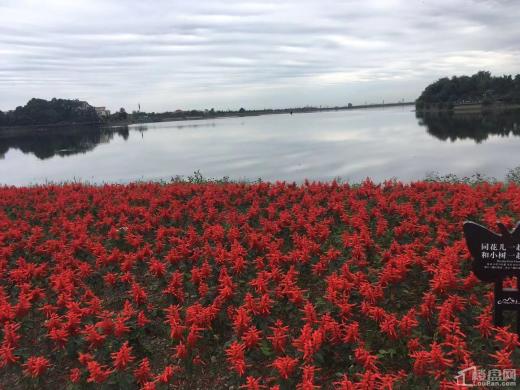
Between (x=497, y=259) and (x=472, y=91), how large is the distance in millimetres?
123702

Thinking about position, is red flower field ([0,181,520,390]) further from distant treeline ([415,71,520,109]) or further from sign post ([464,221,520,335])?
distant treeline ([415,71,520,109])

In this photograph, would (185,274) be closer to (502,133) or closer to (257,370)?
(257,370)

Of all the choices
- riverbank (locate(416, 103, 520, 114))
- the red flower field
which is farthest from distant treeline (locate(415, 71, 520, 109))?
the red flower field

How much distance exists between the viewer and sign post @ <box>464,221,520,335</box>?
3.87 metres

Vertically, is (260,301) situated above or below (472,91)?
below

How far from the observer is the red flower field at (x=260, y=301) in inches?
157

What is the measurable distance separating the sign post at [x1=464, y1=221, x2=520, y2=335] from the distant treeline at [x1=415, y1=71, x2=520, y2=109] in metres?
109

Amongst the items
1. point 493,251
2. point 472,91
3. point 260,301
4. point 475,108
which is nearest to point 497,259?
point 493,251

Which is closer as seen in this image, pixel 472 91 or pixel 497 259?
pixel 497 259

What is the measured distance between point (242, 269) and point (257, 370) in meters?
1.73

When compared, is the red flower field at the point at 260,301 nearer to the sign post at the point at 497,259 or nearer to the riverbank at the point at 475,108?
the sign post at the point at 497,259

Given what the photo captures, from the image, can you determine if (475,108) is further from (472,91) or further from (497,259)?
(497,259)

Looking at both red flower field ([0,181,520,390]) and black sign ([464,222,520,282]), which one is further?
red flower field ([0,181,520,390])

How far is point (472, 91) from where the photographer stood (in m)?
111
